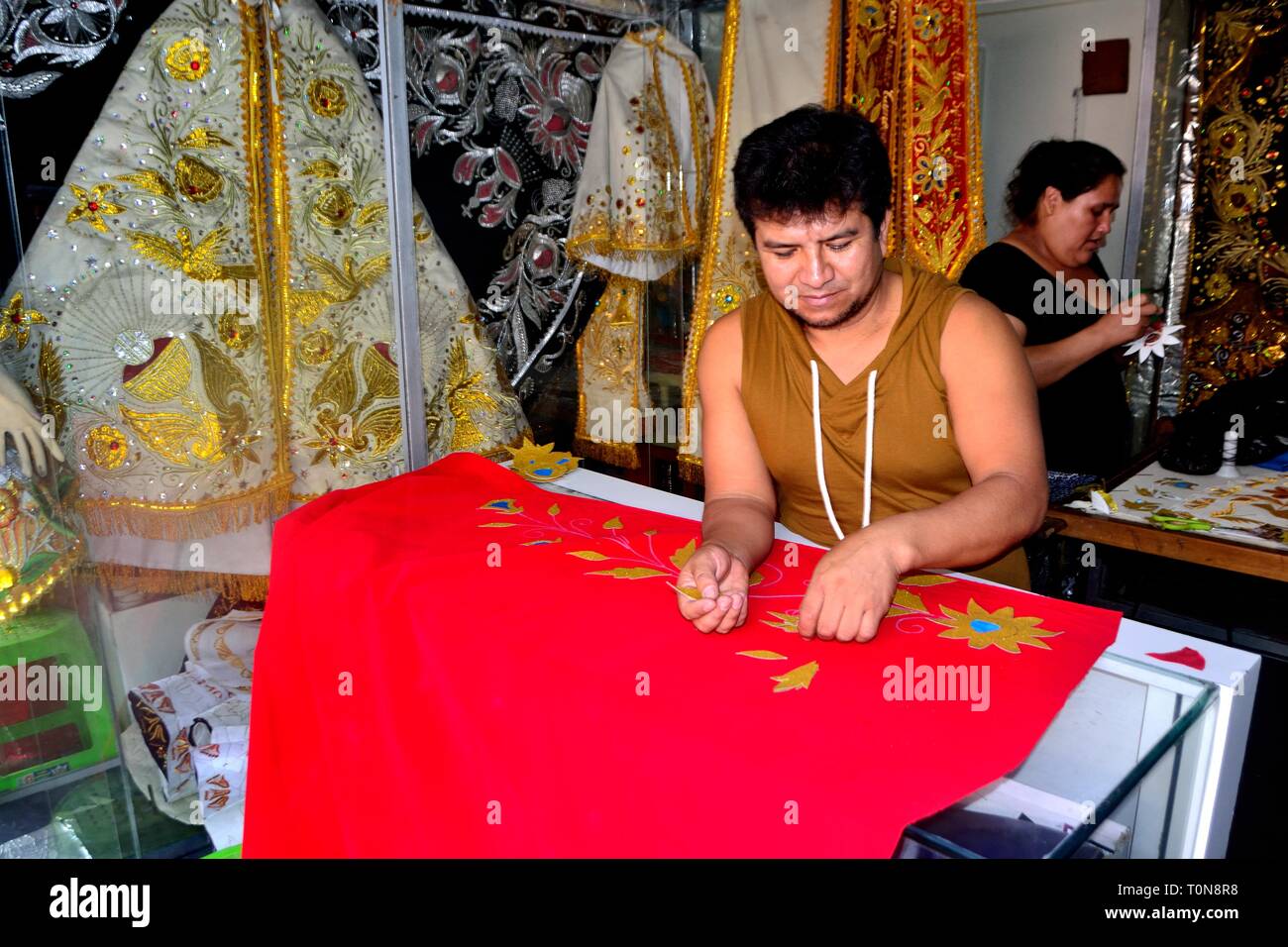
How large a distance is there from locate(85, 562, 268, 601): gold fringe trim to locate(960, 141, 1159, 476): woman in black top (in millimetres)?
2251

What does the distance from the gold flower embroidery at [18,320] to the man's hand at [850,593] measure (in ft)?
6.43

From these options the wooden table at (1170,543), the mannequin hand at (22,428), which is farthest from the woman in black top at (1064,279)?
the mannequin hand at (22,428)

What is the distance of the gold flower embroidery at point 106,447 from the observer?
7.89 ft

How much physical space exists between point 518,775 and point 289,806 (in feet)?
2.35

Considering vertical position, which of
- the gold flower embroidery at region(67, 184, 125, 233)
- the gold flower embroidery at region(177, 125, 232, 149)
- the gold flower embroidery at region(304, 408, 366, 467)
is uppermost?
the gold flower embroidery at region(177, 125, 232, 149)

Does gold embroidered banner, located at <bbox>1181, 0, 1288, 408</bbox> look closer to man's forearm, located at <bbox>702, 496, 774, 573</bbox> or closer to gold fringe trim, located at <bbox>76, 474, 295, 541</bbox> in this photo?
man's forearm, located at <bbox>702, 496, 774, 573</bbox>

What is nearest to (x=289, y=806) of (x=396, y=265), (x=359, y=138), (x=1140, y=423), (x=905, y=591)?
(x=905, y=591)

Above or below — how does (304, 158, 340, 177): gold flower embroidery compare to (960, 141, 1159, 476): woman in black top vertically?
above

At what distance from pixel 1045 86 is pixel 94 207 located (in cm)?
333

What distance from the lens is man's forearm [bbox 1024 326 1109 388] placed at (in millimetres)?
2631

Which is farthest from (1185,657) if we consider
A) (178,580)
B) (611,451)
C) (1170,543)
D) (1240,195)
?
(1240,195)

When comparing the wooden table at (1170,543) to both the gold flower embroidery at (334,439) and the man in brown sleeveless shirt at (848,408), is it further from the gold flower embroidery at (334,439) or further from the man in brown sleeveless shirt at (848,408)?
the gold flower embroidery at (334,439)

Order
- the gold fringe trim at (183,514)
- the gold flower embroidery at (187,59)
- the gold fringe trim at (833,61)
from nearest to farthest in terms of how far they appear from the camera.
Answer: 1. the gold flower embroidery at (187,59)
2. the gold fringe trim at (183,514)
3. the gold fringe trim at (833,61)

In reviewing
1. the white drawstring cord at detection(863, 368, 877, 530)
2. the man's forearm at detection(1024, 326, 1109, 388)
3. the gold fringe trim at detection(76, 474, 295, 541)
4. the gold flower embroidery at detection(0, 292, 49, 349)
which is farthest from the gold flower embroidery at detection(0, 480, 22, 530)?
the man's forearm at detection(1024, 326, 1109, 388)
